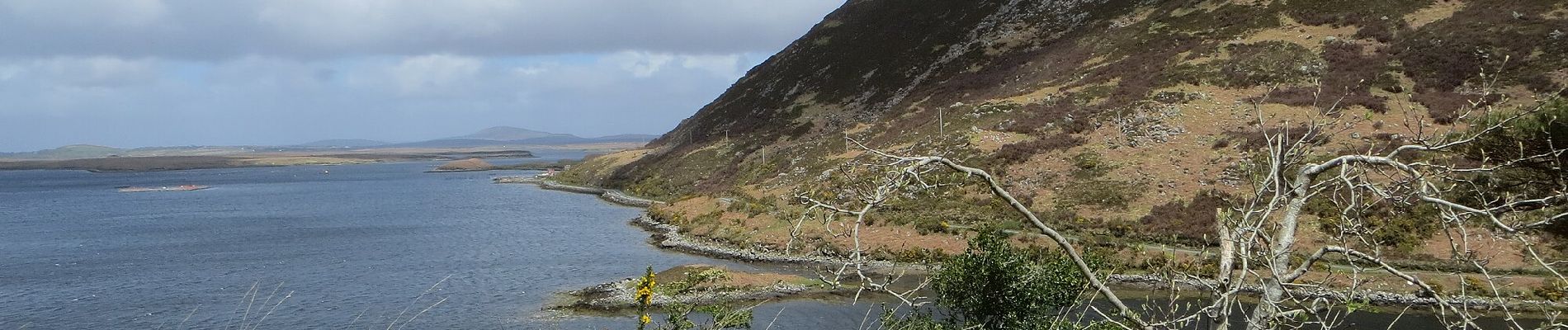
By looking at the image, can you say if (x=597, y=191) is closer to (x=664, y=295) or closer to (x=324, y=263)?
(x=324, y=263)

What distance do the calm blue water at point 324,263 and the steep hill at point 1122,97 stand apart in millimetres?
11042

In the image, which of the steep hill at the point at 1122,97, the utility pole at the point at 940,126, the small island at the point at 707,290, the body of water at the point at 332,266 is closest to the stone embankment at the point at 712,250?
the body of water at the point at 332,266

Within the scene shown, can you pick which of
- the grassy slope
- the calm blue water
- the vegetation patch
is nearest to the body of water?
the calm blue water

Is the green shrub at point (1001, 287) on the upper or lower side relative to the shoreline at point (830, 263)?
upper

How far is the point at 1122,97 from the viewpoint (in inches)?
2509

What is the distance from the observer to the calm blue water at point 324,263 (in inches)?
1404

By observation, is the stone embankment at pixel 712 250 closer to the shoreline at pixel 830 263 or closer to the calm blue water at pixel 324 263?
the shoreline at pixel 830 263

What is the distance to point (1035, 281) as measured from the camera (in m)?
20.9

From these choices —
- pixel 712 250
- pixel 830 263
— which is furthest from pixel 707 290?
pixel 712 250

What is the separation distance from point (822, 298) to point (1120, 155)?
26.2 m

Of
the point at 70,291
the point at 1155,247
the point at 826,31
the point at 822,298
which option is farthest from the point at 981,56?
the point at 70,291

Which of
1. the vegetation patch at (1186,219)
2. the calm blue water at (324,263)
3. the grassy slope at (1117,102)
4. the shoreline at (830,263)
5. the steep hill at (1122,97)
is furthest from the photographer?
the steep hill at (1122,97)

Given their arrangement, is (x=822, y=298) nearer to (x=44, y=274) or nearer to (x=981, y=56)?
(x=44, y=274)

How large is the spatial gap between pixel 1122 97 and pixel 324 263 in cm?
4976
